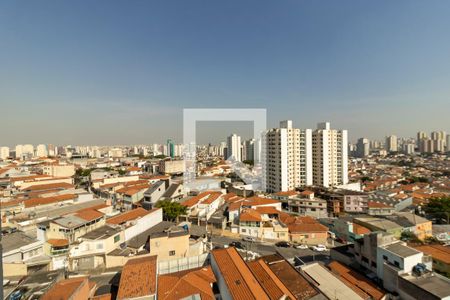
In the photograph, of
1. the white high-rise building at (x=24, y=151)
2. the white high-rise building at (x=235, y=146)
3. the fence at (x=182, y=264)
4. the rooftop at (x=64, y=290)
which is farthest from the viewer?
the white high-rise building at (x=24, y=151)

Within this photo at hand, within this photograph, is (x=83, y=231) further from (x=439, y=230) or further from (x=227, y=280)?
(x=439, y=230)

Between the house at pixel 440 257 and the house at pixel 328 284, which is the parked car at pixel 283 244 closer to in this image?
the house at pixel 328 284

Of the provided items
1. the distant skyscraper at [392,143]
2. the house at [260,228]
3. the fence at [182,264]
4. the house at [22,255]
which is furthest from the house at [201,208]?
the distant skyscraper at [392,143]

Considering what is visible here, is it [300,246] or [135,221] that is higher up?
[135,221]

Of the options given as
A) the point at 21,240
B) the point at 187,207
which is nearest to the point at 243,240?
the point at 187,207

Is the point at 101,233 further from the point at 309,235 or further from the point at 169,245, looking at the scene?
the point at 309,235

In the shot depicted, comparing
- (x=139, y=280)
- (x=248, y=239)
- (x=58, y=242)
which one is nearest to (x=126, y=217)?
(x=58, y=242)
